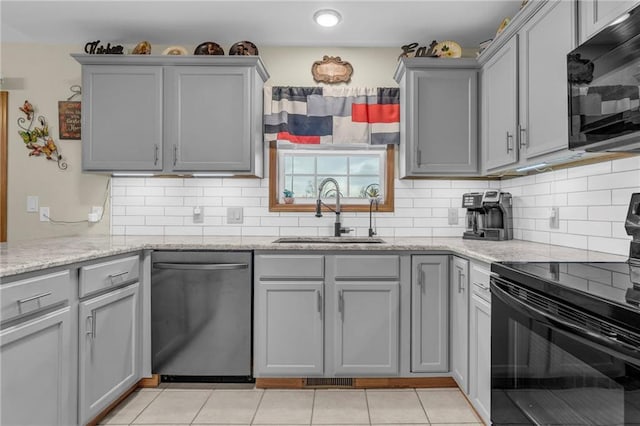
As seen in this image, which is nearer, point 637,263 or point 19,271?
point 19,271

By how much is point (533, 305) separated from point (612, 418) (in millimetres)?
392

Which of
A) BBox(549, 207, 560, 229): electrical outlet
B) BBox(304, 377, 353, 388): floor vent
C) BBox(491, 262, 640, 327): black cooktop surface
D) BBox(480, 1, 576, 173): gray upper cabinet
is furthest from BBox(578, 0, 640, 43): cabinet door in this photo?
BBox(304, 377, 353, 388): floor vent

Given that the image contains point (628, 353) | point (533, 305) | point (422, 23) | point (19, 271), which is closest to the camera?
point (628, 353)

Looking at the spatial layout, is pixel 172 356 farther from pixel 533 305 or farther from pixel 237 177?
pixel 533 305

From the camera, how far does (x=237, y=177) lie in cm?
311

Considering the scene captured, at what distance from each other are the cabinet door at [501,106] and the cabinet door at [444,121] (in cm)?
11

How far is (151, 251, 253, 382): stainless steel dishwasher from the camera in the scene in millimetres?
2480

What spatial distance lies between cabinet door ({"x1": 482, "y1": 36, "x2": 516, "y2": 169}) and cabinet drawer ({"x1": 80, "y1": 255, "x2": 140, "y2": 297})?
2.27 meters

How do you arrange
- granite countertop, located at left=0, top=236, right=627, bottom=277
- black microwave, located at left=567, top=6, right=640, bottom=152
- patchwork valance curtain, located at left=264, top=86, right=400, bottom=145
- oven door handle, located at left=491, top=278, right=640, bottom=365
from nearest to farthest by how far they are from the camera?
oven door handle, located at left=491, top=278, right=640, bottom=365 < black microwave, located at left=567, top=6, right=640, bottom=152 < granite countertop, located at left=0, top=236, right=627, bottom=277 < patchwork valance curtain, located at left=264, top=86, right=400, bottom=145

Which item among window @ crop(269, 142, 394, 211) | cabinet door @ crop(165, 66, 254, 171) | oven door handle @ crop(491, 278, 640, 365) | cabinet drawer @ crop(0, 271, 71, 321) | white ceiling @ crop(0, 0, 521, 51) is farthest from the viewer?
window @ crop(269, 142, 394, 211)

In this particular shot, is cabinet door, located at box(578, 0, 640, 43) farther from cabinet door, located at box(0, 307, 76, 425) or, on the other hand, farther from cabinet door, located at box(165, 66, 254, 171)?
cabinet door, located at box(0, 307, 76, 425)

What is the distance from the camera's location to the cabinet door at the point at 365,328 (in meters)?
2.48

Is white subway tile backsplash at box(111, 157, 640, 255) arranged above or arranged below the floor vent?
above

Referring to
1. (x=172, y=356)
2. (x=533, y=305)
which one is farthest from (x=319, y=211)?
(x=533, y=305)
